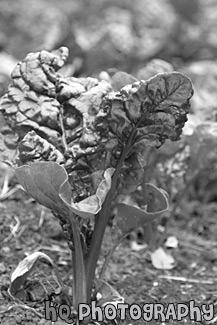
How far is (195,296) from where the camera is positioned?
2201 millimetres

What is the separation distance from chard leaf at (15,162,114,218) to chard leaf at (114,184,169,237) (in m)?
0.21

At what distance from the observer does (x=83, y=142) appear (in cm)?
179

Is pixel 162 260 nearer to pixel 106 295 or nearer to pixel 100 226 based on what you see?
pixel 106 295

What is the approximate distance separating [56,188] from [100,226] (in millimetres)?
239

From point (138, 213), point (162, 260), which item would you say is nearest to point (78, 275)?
point (138, 213)

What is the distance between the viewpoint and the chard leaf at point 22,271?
5.91ft

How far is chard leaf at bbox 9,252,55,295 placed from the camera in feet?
5.91

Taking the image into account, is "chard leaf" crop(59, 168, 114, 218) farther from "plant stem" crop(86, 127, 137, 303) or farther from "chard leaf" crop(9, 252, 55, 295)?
"chard leaf" crop(9, 252, 55, 295)

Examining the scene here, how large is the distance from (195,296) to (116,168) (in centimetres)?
67

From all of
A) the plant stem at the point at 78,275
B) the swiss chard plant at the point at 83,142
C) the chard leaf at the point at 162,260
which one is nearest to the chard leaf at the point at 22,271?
the swiss chard plant at the point at 83,142

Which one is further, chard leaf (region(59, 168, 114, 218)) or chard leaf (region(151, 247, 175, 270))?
chard leaf (region(151, 247, 175, 270))

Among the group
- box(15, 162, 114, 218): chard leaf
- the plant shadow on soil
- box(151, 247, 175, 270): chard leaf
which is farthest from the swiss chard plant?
box(151, 247, 175, 270): chard leaf

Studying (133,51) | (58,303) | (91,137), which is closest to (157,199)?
(91,137)

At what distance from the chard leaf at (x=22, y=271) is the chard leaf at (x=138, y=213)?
0.93 ft
